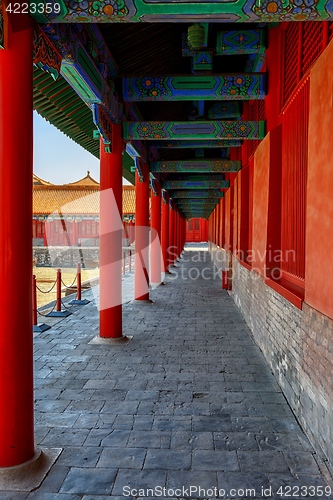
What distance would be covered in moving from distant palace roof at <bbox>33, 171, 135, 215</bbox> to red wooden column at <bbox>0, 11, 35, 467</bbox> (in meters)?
33.8

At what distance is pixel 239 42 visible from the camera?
5.99 meters

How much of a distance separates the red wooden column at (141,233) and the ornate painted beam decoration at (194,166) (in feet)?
1.50

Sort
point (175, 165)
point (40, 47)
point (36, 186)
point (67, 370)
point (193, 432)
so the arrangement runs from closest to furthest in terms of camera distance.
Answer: point (40, 47), point (193, 432), point (67, 370), point (175, 165), point (36, 186)

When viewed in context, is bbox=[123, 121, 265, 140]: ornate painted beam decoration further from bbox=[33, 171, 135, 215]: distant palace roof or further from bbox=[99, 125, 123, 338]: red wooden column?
bbox=[33, 171, 135, 215]: distant palace roof

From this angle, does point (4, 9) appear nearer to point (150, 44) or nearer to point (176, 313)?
point (150, 44)

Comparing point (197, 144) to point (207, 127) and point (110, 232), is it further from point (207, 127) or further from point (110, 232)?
point (110, 232)

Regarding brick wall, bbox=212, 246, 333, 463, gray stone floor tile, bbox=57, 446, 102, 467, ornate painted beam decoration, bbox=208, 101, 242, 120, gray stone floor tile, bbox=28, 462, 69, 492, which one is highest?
ornate painted beam decoration, bbox=208, 101, 242, 120

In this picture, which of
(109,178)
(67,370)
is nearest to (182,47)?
(109,178)

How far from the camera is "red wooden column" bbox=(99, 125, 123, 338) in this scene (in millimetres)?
6652

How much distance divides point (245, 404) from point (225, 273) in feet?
29.5

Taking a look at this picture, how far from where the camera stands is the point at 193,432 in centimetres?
369

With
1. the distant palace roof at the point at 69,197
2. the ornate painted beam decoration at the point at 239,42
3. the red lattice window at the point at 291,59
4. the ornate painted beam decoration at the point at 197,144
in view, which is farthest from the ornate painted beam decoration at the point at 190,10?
the distant palace roof at the point at 69,197

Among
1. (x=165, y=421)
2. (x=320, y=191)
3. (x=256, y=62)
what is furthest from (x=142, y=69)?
(x=165, y=421)

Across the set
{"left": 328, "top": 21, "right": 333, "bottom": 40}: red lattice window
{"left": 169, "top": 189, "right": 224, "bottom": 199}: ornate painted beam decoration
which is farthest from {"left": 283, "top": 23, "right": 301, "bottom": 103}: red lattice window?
{"left": 169, "top": 189, "right": 224, "bottom": 199}: ornate painted beam decoration
